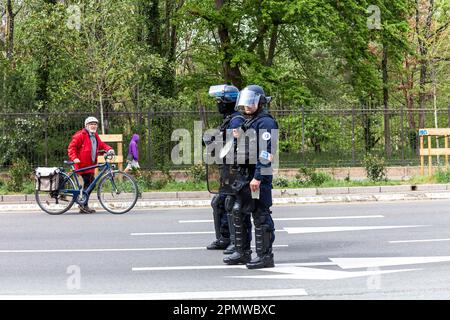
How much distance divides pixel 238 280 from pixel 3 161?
16.2 metres

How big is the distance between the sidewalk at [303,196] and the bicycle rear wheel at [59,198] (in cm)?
118

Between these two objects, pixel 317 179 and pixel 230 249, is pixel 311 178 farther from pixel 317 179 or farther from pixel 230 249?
pixel 230 249

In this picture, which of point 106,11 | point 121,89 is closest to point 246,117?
point 106,11

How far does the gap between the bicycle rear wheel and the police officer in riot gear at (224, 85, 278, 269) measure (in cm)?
680

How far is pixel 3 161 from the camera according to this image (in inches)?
875

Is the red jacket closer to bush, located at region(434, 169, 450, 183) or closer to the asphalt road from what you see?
the asphalt road

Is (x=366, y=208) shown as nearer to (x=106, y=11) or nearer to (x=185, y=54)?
(x=106, y=11)

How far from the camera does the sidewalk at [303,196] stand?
16203 mm

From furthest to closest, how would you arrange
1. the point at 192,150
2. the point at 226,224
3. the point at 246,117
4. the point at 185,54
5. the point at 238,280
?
the point at 185,54, the point at 192,150, the point at 226,224, the point at 246,117, the point at 238,280

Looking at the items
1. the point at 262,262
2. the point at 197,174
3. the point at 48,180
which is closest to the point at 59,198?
the point at 48,180

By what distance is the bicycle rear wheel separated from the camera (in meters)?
14.3

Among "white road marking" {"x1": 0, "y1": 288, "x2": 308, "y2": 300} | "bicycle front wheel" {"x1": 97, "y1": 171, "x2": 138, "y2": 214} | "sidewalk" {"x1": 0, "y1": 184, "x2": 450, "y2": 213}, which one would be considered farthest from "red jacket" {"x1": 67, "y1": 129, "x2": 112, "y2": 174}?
"white road marking" {"x1": 0, "y1": 288, "x2": 308, "y2": 300}

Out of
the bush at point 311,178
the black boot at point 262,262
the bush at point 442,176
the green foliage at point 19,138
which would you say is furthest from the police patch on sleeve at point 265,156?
the green foliage at point 19,138

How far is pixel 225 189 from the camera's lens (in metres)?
8.68
